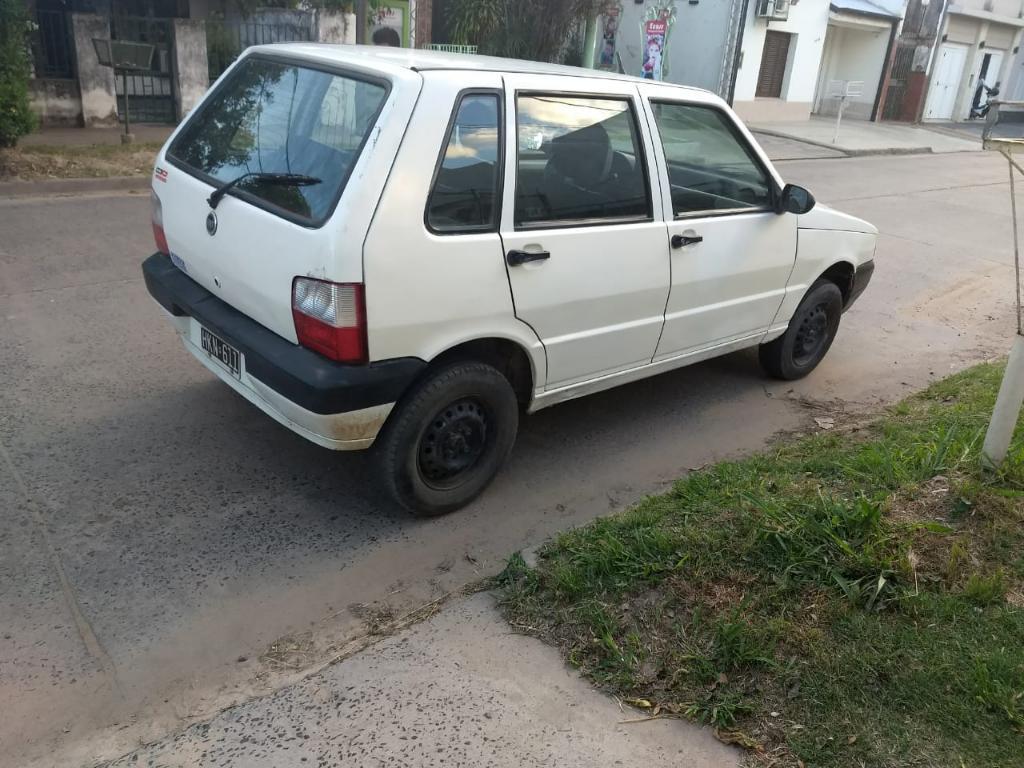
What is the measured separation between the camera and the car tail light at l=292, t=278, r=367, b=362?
3.15 m

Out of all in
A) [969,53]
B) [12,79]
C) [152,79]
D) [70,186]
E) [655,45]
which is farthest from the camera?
[969,53]

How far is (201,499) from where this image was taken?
3.81 m

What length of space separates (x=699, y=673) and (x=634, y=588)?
1.47 feet

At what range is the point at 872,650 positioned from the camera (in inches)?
110

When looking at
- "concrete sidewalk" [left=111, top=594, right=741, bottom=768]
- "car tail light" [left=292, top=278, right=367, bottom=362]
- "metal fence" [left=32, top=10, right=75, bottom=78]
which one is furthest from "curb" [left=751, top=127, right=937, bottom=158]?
"concrete sidewalk" [left=111, top=594, right=741, bottom=768]

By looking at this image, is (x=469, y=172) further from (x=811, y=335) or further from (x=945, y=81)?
A: (x=945, y=81)

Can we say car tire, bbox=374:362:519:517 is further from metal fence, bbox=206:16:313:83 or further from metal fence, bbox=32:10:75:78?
metal fence, bbox=32:10:75:78

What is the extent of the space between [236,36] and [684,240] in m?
12.9

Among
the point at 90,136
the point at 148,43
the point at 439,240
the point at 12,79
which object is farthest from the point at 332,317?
the point at 148,43

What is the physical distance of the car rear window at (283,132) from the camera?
3328mm

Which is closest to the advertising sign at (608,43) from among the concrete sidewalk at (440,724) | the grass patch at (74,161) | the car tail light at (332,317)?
the grass patch at (74,161)

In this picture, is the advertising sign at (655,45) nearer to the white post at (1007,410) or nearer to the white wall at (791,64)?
the white wall at (791,64)

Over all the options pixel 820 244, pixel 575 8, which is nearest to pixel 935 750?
pixel 820 244

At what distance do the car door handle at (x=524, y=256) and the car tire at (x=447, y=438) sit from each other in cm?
46
